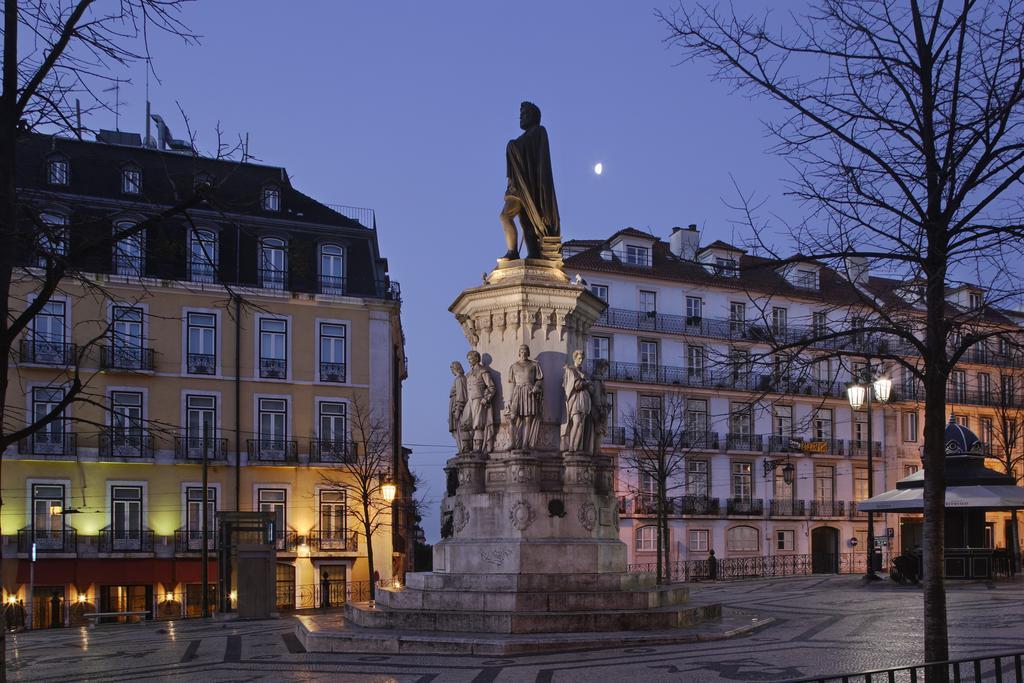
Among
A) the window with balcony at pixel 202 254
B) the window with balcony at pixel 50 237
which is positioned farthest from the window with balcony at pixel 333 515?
the window with balcony at pixel 50 237

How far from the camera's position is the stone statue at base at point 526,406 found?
17.2m

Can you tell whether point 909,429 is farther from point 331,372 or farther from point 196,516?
point 196,516

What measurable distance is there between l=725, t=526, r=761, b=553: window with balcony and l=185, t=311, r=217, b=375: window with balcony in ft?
85.5

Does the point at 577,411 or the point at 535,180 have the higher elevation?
the point at 535,180

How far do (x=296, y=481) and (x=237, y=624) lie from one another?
57.9 feet

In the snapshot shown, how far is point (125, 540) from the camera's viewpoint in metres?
37.8

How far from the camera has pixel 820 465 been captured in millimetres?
55188

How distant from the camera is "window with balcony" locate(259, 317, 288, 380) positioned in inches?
1609

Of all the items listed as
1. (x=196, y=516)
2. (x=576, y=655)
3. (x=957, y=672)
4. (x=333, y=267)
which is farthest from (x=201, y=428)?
(x=957, y=672)

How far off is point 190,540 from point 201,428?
13.4 feet

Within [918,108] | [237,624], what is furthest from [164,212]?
[237,624]

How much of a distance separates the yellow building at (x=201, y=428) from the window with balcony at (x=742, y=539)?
18.2m

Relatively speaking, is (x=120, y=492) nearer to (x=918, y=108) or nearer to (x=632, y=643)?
(x=632, y=643)

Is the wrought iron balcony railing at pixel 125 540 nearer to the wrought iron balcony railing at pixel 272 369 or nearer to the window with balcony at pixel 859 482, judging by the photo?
the wrought iron balcony railing at pixel 272 369
